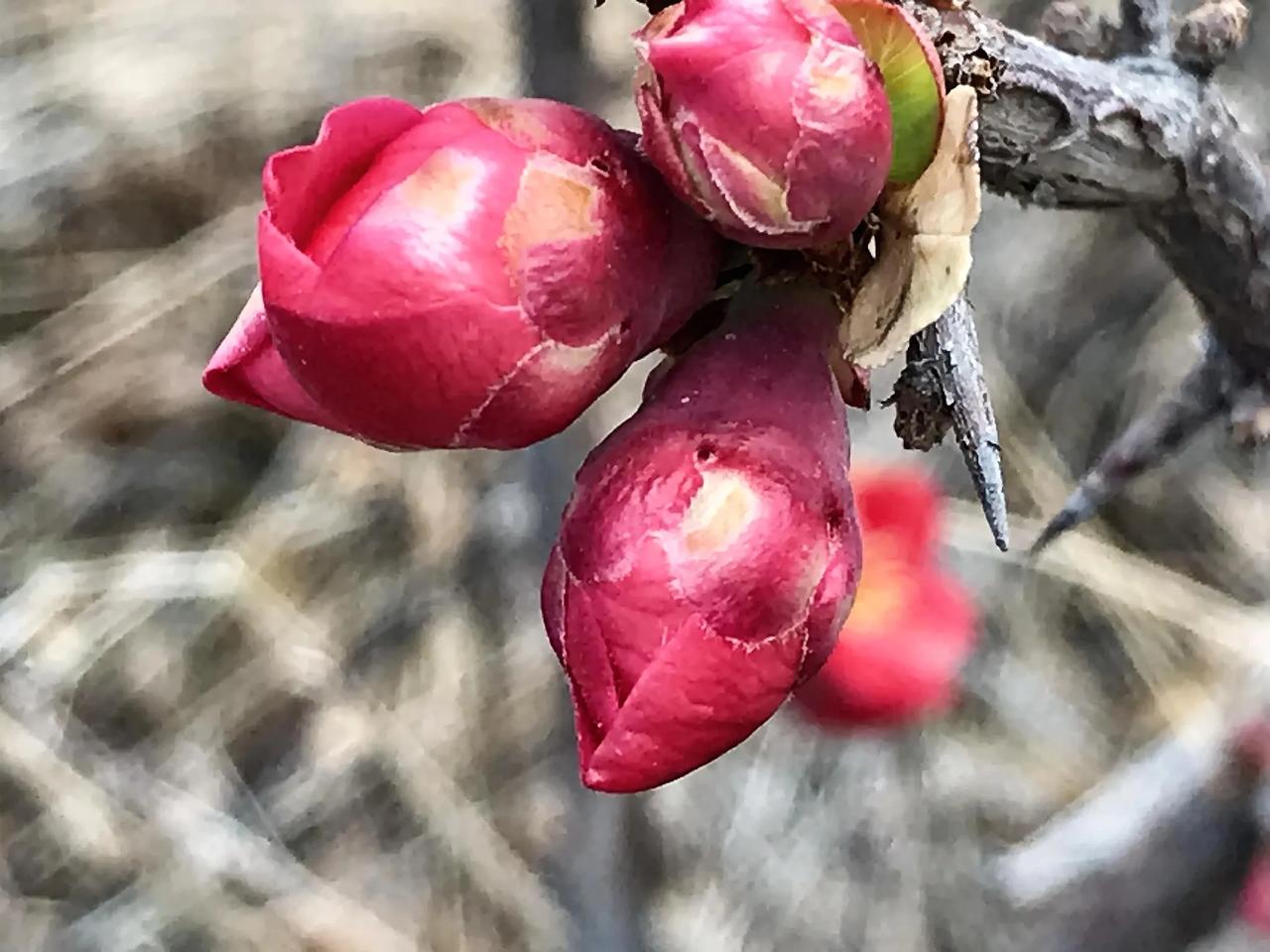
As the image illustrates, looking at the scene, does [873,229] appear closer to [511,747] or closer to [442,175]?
[442,175]

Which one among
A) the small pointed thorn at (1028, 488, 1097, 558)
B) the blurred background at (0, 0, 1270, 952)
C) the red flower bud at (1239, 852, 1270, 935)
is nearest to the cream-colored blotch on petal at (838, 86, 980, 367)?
the small pointed thorn at (1028, 488, 1097, 558)

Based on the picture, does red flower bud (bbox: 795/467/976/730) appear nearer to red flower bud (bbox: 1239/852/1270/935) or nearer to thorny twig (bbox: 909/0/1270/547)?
thorny twig (bbox: 909/0/1270/547)

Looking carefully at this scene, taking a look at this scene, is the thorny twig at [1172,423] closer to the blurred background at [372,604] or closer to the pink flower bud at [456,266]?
the pink flower bud at [456,266]

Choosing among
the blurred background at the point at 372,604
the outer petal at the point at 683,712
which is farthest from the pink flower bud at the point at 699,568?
the blurred background at the point at 372,604

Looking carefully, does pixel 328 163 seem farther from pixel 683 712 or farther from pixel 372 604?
pixel 372 604

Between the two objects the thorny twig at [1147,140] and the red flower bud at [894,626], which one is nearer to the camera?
the thorny twig at [1147,140]

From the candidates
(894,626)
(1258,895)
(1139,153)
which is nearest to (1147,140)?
(1139,153)
